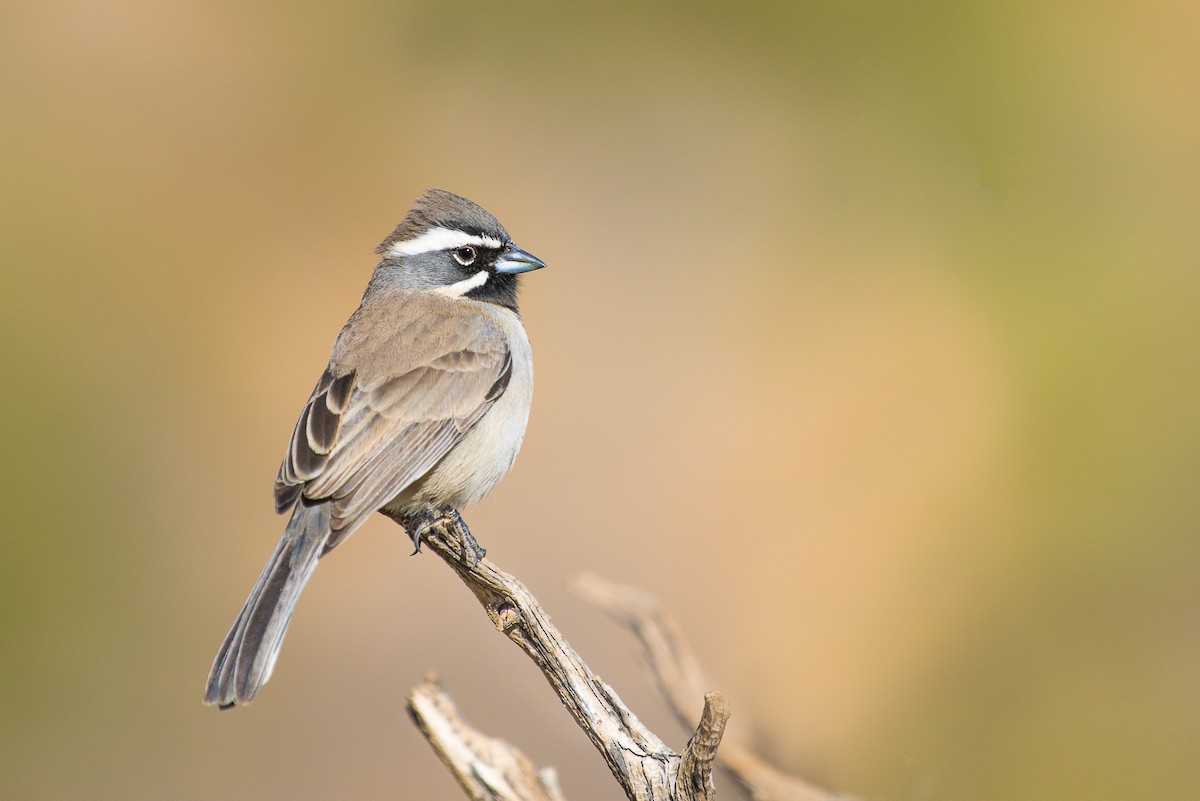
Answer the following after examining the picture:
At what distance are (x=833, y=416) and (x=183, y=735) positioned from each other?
551 centimetres

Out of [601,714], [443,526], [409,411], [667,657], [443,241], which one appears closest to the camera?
[601,714]

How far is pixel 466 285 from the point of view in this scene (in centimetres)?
582

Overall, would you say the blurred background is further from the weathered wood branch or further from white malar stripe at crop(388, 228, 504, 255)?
white malar stripe at crop(388, 228, 504, 255)

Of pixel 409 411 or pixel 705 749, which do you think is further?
pixel 409 411

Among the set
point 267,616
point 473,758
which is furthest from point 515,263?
point 473,758

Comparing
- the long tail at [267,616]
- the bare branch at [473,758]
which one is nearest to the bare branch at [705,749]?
the bare branch at [473,758]

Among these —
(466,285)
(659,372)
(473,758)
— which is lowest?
(659,372)

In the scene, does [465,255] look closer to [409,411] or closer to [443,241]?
[443,241]

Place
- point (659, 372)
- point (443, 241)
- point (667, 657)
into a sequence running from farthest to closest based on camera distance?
point (659, 372), point (443, 241), point (667, 657)

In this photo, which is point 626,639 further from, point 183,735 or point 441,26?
point 441,26

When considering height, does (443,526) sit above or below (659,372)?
above

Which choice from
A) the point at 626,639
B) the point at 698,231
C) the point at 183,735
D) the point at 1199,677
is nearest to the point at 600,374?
the point at 698,231

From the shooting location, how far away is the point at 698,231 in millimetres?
11062

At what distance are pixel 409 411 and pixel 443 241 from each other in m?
1.09
